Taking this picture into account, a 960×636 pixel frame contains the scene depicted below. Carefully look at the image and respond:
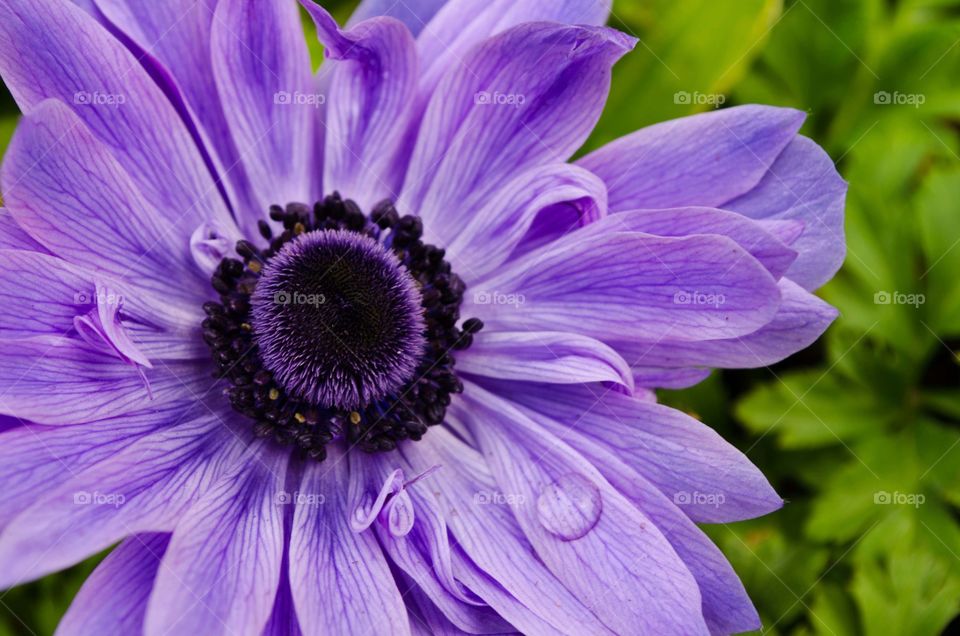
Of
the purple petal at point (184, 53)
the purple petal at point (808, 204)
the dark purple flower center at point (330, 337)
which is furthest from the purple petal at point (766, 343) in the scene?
the purple petal at point (184, 53)

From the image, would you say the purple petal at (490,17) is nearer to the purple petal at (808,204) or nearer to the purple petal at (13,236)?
the purple petal at (808,204)

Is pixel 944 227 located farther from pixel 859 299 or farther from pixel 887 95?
pixel 887 95

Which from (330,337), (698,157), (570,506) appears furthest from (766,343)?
(330,337)

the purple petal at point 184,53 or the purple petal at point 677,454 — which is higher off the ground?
the purple petal at point 184,53

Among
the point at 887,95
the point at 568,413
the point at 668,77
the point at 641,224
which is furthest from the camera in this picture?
the point at 887,95

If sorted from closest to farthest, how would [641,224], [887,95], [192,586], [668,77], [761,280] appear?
1. [192,586]
2. [761,280]
3. [641,224]
4. [668,77]
5. [887,95]

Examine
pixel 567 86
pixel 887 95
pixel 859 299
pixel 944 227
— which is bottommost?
pixel 859 299

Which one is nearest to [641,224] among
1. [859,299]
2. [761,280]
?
[761,280]

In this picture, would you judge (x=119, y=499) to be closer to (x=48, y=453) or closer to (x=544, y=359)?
(x=48, y=453)

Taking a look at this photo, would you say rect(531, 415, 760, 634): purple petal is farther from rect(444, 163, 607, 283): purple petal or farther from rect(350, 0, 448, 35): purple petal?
rect(350, 0, 448, 35): purple petal
